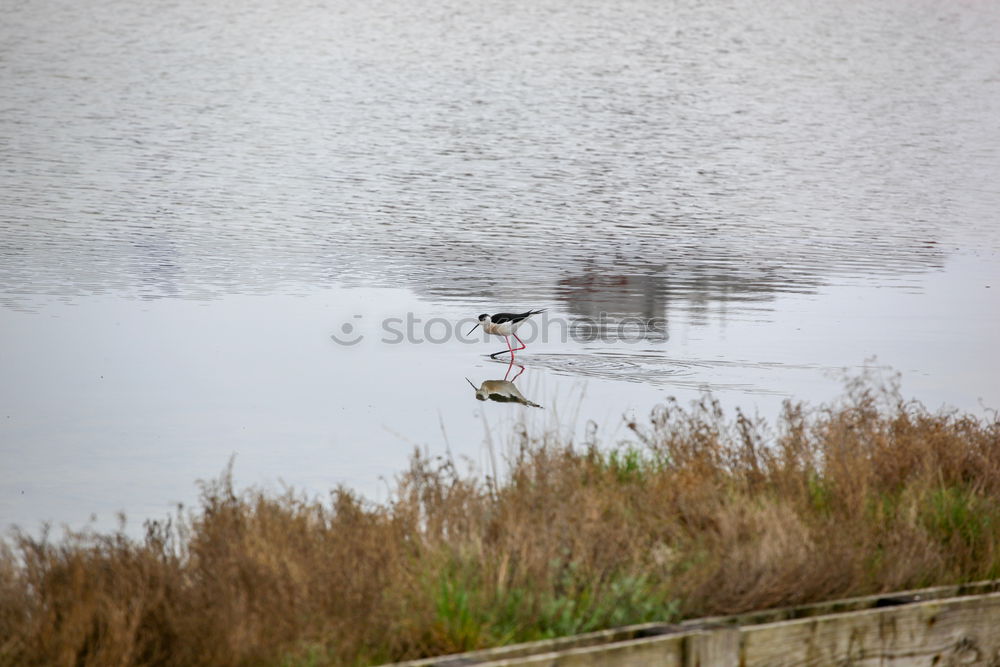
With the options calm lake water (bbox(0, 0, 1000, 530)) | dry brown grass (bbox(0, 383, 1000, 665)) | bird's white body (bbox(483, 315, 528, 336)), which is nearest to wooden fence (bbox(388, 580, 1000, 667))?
dry brown grass (bbox(0, 383, 1000, 665))

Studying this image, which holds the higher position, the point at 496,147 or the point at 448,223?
the point at 496,147

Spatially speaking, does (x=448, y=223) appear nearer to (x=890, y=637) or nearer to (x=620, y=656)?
(x=890, y=637)

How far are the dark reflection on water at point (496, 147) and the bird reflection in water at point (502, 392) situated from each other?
4.67 metres

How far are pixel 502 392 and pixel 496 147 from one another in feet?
83.7

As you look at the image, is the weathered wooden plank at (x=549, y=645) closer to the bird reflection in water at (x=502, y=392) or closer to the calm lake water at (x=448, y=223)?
the calm lake water at (x=448, y=223)

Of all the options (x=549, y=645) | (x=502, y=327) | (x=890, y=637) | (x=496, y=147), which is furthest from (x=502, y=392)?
(x=496, y=147)

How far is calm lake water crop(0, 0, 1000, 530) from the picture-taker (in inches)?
422

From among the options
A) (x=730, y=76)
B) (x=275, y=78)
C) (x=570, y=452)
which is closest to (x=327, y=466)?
(x=570, y=452)

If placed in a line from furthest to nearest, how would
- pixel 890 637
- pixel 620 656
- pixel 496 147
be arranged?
pixel 496 147 → pixel 890 637 → pixel 620 656

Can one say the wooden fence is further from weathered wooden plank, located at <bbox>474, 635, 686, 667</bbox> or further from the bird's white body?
the bird's white body

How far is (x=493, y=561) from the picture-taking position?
18.3 feet

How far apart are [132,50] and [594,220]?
92.8 ft

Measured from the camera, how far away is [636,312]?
1576cm

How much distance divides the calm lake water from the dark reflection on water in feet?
0.47
